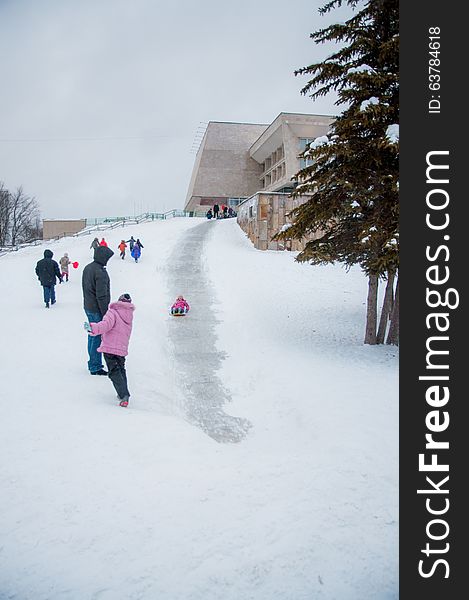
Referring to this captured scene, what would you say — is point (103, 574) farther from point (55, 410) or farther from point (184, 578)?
point (55, 410)

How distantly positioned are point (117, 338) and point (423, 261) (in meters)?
4.31

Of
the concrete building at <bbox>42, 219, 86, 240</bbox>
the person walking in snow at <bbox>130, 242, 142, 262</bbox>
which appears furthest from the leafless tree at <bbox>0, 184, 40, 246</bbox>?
the person walking in snow at <bbox>130, 242, 142, 262</bbox>

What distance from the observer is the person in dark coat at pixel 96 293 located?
7.32m

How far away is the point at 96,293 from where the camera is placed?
7.36m

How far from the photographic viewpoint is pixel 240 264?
21.4 meters

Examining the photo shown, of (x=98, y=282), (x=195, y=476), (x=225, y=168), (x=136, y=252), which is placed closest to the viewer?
(x=195, y=476)

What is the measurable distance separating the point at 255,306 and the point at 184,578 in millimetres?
11712

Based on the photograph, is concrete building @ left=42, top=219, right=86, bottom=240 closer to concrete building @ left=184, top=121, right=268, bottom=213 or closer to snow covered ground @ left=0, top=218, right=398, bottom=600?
concrete building @ left=184, top=121, right=268, bottom=213

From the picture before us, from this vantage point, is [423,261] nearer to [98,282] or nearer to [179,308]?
[98,282]

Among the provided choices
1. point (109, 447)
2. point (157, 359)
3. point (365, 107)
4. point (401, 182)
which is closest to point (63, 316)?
point (157, 359)

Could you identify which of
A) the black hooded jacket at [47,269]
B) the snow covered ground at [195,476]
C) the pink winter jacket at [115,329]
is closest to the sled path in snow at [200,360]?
the snow covered ground at [195,476]

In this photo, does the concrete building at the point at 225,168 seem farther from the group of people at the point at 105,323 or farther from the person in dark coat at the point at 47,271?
A: the group of people at the point at 105,323

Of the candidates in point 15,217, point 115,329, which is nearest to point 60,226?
point 15,217

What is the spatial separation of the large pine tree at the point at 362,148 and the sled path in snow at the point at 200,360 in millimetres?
3467
